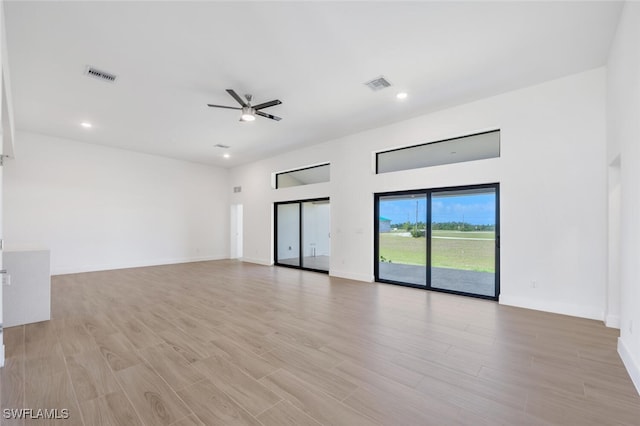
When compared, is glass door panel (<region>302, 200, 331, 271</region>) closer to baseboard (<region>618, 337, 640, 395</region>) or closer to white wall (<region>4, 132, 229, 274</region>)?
white wall (<region>4, 132, 229, 274</region>)

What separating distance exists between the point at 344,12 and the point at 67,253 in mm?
8003

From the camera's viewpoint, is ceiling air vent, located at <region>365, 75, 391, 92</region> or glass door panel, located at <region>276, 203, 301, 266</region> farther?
glass door panel, located at <region>276, 203, 301, 266</region>

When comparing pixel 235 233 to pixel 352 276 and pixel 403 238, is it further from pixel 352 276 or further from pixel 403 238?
pixel 403 238

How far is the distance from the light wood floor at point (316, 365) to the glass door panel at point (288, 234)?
374 centimetres

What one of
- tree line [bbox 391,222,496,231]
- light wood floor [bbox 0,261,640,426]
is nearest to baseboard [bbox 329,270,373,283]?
tree line [bbox 391,222,496,231]

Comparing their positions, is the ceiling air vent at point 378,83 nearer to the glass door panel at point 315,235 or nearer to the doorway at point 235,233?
the glass door panel at point 315,235

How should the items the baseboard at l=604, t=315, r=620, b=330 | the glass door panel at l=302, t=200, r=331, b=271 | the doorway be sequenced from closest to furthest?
1. the baseboard at l=604, t=315, r=620, b=330
2. the glass door panel at l=302, t=200, r=331, b=271
3. the doorway

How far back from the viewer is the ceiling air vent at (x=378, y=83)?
3.82 metres

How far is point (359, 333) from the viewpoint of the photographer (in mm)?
3127

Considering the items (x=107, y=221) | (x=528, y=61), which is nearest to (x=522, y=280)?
(x=528, y=61)

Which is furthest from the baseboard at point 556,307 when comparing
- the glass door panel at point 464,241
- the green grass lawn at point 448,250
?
the green grass lawn at point 448,250

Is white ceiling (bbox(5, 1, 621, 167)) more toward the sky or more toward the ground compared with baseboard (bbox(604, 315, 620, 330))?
more toward the sky

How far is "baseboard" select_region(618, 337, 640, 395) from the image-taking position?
2.11m

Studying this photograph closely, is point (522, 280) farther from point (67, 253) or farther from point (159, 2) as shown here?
point (67, 253)
